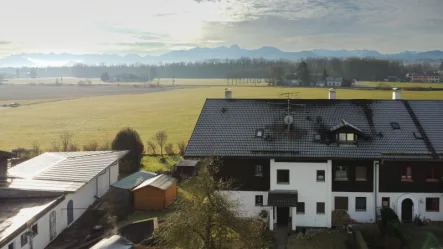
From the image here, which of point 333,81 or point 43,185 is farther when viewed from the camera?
point 333,81

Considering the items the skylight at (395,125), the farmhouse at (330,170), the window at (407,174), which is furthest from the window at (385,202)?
the skylight at (395,125)

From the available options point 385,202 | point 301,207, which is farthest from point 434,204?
point 301,207

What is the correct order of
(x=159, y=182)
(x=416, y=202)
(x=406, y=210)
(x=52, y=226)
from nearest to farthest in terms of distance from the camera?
1. (x=52, y=226)
2. (x=416, y=202)
3. (x=406, y=210)
4. (x=159, y=182)

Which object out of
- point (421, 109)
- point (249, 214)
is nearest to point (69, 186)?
point (249, 214)

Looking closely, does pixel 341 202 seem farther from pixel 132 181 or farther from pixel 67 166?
pixel 67 166

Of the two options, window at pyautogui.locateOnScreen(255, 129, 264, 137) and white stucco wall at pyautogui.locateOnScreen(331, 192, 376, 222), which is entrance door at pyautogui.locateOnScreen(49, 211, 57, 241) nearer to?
window at pyautogui.locateOnScreen(255, 129, 264, 137)

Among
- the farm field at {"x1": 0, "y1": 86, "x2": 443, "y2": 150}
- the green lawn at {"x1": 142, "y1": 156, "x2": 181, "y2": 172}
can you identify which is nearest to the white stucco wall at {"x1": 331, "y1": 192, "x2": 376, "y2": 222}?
the green lawn at {"x1": 142, "y1": 156, "x2": 181, "y2": 172}
